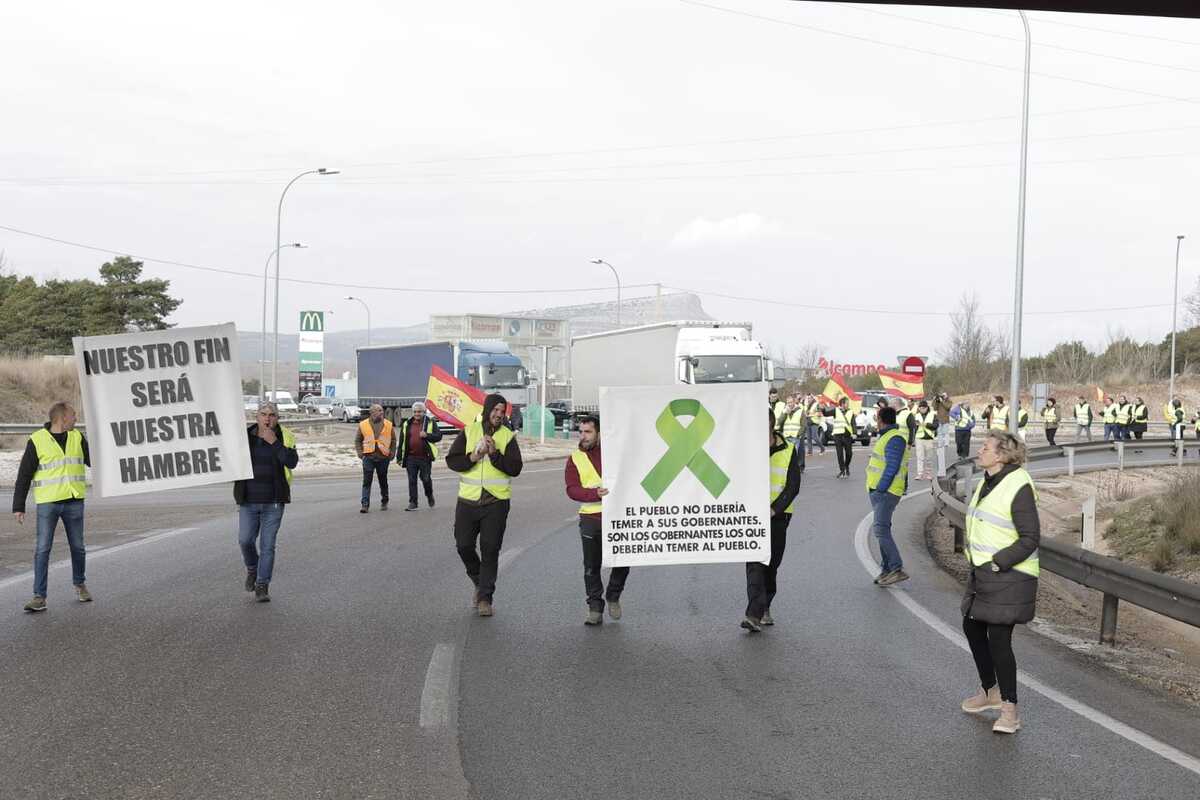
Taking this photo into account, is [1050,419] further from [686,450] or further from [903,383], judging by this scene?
[686,450]

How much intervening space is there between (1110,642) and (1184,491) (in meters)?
10.0

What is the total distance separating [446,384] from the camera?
18.3 m

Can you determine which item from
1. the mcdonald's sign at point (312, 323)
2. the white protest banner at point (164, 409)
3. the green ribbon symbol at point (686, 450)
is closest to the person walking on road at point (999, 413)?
the green ribbon symbol at point (686, 450)

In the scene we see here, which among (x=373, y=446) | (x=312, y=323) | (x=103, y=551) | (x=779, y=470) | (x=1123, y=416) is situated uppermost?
(x=312, y=323)

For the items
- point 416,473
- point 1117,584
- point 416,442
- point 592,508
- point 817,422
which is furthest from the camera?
point 817,422

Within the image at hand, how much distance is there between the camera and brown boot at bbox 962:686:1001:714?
6.79 meters

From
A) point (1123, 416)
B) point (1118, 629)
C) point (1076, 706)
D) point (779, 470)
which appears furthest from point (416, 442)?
point (1123, 416)

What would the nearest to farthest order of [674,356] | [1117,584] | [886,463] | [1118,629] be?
[1117,584] < [1118,629] < [886,463] < [674,356]

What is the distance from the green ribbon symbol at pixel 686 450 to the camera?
387 inches

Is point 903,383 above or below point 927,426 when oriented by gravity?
above

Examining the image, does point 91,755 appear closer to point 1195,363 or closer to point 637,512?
point 637,512

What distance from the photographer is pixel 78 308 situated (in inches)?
2987

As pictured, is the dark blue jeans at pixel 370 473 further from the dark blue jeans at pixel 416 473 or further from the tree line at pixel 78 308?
the tree line at pixel 78 308

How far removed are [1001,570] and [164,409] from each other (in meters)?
7.47
